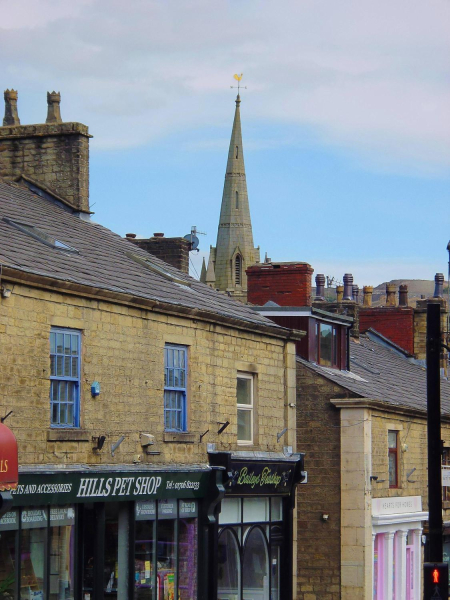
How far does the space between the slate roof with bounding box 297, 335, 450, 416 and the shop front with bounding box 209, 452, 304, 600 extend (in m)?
3.84

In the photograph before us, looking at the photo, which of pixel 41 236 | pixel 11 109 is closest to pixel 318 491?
pixel 41 236

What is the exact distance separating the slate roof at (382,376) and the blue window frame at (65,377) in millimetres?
10863

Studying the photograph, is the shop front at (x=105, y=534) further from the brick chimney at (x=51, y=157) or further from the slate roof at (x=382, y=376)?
the brick chimney at (x=51, y=157)

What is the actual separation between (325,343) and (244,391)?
729 centimetres

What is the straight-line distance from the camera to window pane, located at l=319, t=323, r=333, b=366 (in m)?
31.1

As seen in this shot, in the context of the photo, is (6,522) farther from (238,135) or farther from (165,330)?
(238,135)

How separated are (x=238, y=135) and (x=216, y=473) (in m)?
133

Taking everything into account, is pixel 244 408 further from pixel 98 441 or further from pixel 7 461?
pixel 7 461

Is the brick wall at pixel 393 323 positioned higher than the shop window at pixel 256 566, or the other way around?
the brick wall at pixel 393 323

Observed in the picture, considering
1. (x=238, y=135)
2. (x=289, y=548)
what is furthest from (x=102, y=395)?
(x=238, y=135)

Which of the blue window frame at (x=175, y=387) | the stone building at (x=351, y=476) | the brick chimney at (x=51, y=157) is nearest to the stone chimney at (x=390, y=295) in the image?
the stone building at (x=351, y=476)

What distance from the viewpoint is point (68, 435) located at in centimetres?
1831

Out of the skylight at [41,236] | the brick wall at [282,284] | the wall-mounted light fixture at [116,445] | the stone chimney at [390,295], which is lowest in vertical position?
the wall-mounted light fixture at [116,445]

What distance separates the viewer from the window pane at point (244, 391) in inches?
957
